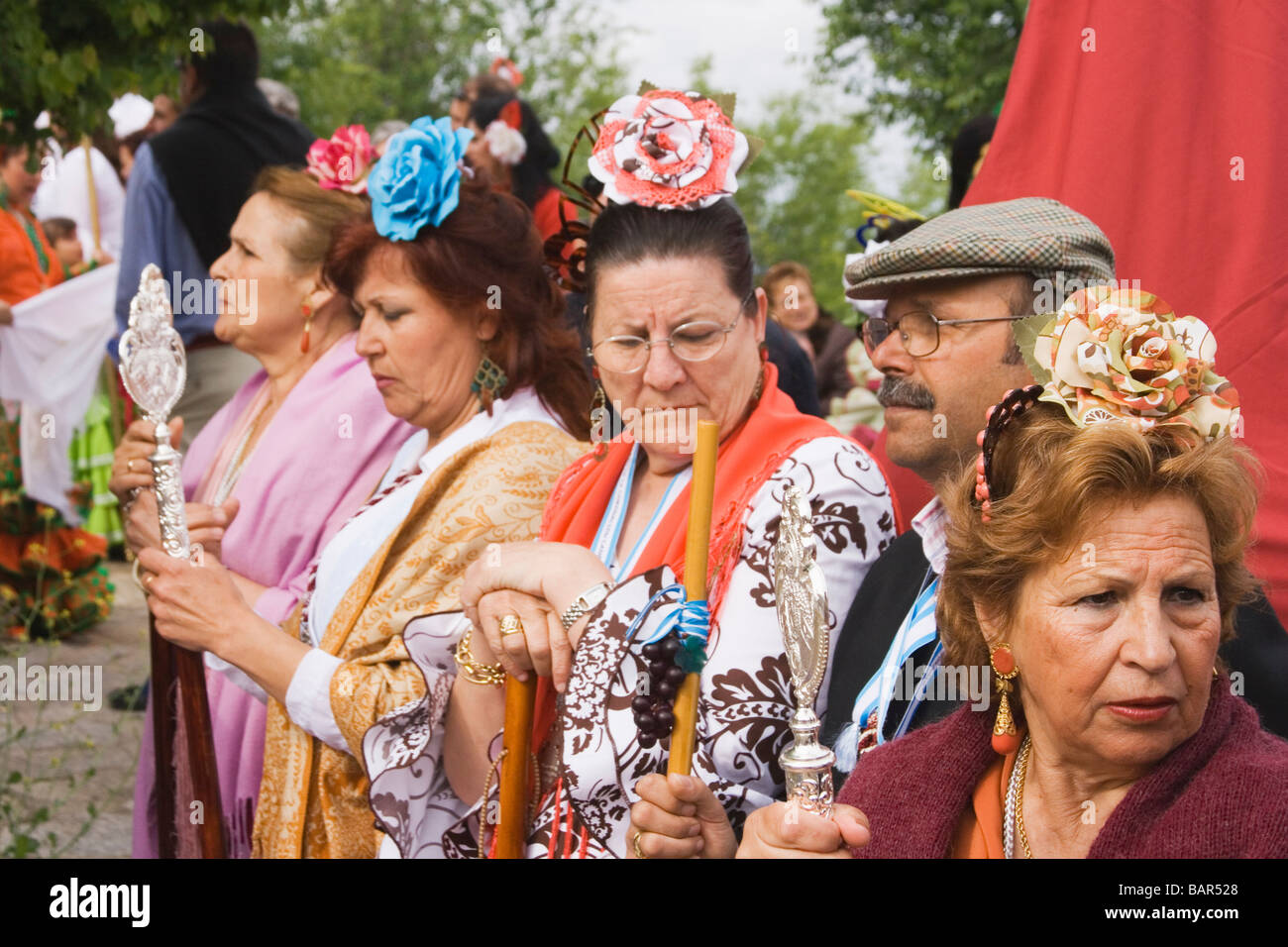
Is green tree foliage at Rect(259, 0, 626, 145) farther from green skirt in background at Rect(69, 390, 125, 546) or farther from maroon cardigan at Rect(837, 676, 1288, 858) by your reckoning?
maroon cardigan at Rect(837, 676, 1288, 858)

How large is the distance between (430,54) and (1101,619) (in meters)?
21.4

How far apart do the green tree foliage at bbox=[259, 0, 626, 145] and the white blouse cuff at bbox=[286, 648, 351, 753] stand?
16910mm

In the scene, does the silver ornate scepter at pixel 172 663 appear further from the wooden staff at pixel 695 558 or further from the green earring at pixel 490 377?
the wooden staff at pixel 695 558

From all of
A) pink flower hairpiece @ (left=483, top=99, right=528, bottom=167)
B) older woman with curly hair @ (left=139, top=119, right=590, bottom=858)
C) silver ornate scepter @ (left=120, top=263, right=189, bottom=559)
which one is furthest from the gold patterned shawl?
pink flower hairpiece @ (left=483, top=99, right=528, bottom=167)

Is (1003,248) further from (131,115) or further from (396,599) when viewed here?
(131,115)

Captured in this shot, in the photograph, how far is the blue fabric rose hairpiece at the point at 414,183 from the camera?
3408 millimetres

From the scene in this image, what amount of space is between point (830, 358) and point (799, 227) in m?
19.6

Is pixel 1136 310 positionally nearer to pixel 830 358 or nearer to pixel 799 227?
pixel 830 358

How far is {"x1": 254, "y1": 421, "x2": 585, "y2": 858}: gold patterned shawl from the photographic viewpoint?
3.20 metres

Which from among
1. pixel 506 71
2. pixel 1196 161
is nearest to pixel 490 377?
pixel 1196 161

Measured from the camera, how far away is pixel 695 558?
209cm

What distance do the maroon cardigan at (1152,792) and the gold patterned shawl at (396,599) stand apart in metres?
1.27

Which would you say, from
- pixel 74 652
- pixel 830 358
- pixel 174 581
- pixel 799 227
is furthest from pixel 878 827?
pixel 799 227
